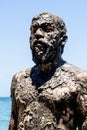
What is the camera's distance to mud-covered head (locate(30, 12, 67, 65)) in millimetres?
6578

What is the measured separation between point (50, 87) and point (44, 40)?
1.63ft

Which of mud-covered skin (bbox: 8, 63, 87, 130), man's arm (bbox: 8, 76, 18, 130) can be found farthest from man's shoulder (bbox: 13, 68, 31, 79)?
mud-covered skin (bbox: 8, 63, 87, 130)

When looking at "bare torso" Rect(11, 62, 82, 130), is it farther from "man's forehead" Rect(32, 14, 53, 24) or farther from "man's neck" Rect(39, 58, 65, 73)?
"man's forehead" Rect(32, 14, 53, 24)

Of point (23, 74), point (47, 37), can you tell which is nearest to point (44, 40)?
point (47, 37)

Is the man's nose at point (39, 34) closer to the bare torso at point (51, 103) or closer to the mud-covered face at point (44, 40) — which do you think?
the mud-covered face at point (44, 40)

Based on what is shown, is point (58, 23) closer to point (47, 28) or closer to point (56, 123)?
point (47, 28)

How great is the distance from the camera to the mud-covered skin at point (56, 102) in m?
6.47

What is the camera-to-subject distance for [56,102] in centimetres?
645

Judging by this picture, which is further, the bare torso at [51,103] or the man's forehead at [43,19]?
the man's forehead at [43,19]

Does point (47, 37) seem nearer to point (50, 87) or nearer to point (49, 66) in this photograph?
point (49, 66)

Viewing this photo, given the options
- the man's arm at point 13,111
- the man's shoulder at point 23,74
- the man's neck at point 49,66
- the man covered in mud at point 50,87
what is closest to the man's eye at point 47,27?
the man covered in mud at point 50,87

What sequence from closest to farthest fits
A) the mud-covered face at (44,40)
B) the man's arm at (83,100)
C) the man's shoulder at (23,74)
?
the man's arm at (83,100), the mud-covered face at (44,40), the man's shoulder at (23,74)

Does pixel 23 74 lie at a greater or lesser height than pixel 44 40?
lesser

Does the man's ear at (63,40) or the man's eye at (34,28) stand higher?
the man's eye at (34,28)
